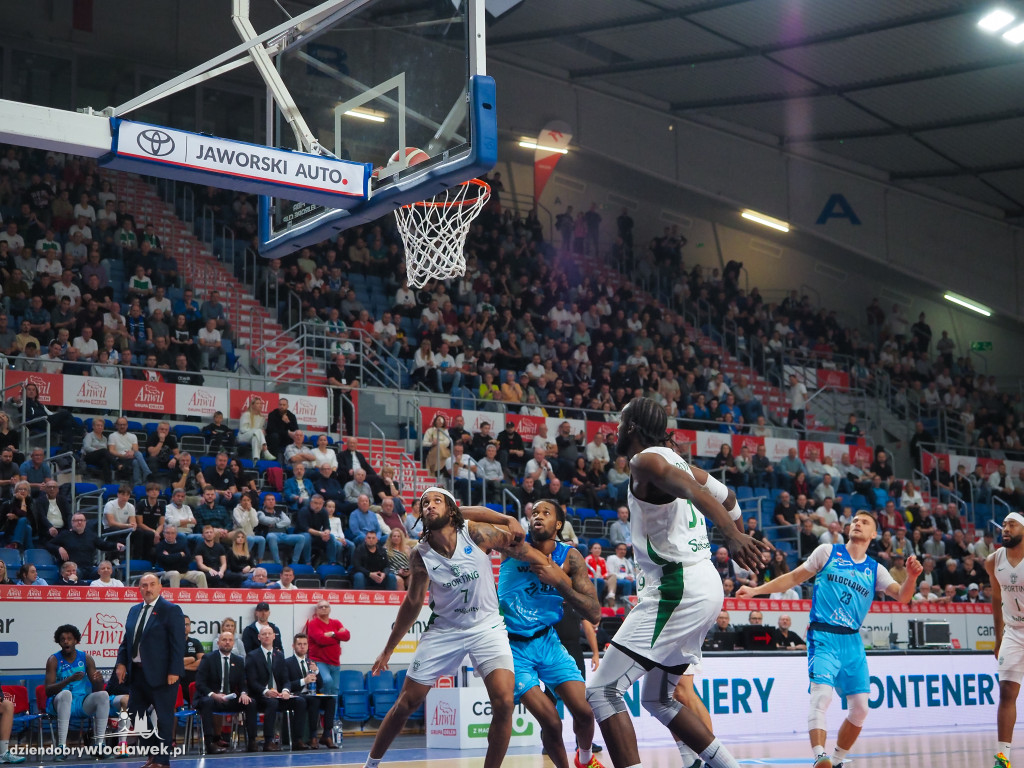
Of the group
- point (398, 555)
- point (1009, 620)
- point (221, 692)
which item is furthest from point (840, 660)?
point (398, 555)

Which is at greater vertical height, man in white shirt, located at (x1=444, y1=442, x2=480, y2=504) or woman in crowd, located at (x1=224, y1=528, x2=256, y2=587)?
man in white shirt, located at (x1=444, y1=442, x2=480, y2=504)

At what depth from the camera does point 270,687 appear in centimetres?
1529

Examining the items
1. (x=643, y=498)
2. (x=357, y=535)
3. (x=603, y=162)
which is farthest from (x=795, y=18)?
(x=643, y=498)

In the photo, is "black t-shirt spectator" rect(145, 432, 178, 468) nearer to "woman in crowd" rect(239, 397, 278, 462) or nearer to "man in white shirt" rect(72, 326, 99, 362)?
"woman in crowd" rect(239, 397, 278, 462)

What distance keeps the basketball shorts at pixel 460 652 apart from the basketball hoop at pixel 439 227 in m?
5.19

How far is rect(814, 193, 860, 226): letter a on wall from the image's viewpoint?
118 ft

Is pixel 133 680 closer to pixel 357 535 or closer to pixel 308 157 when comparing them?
pixel 308 157

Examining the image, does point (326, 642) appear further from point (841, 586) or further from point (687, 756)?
point (687, 756)

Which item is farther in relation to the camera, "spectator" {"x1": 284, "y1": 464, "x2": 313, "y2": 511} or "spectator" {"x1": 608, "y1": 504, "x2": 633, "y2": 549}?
"spectator" {"x1": 608, "y1": 504, "x2": 633, "y2": 549}

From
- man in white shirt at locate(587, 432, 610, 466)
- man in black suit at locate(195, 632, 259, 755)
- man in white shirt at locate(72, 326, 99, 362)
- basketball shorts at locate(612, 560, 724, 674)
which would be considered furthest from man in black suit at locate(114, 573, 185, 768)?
man in white shirt at locate(587, 432, 610, 466)

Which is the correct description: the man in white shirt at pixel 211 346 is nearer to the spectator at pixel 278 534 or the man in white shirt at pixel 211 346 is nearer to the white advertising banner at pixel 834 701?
the spectator at pixel 278 534

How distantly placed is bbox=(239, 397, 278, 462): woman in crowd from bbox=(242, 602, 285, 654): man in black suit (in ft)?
15.8

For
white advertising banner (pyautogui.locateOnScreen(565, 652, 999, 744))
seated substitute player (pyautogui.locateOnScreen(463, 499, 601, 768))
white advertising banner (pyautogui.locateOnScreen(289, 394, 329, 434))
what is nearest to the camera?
seated substitute player (pyautogui.locateOnScreen(463, 499, 601, 768))

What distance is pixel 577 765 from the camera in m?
9.64
